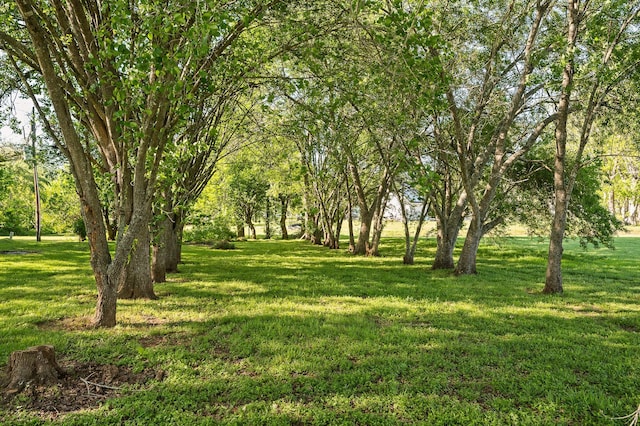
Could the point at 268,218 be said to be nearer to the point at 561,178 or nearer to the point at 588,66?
the point at 561,178

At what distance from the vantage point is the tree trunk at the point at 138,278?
9.82 metres

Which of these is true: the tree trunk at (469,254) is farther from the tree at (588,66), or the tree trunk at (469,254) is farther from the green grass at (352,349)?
the tree at (588,66)

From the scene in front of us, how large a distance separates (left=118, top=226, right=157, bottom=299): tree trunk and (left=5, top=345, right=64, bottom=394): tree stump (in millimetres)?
4964

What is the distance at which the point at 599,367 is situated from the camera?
5.77 meters

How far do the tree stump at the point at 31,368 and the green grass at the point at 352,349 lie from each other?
0.68m

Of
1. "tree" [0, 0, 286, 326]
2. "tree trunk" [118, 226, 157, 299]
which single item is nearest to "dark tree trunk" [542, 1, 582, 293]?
"tree" [0, 0, 286, 326]

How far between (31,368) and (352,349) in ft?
14.2

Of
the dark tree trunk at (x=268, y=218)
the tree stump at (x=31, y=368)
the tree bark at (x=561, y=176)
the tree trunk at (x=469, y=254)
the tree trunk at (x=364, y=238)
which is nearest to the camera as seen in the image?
the tree stump at (x=31, y=368)

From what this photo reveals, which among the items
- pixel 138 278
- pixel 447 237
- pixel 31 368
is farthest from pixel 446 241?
pixel 31 368

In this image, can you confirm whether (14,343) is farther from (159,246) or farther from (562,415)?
(562,415)

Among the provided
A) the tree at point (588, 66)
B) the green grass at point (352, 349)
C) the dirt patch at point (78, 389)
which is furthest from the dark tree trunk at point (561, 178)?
the dirt patch at point (78, 389)

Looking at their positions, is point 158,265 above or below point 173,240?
below

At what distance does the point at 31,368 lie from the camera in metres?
4.85

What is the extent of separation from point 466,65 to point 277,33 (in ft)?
26.2
